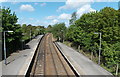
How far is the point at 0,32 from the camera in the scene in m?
26.9

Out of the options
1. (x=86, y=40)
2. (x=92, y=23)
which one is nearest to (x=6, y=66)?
(x=86, y=40)

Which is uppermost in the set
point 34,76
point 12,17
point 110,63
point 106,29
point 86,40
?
point 12,17

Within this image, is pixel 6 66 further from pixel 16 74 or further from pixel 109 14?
pixel 109 14

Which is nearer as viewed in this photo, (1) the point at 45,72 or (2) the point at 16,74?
(2) the point at 16,74

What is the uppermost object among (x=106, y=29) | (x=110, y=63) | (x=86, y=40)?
(x=106, y=29)

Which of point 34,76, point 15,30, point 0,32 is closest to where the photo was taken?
point 34,76

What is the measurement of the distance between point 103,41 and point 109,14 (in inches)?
201

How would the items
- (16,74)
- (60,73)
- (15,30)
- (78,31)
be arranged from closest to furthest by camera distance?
(16,74) < (60,73) < (15,30) < (78,31)

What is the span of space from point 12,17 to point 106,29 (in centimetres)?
1715

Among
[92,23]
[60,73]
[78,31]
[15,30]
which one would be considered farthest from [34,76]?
[78,31]

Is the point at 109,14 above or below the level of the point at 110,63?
above

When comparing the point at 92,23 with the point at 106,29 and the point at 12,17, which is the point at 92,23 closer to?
the point at 106,29

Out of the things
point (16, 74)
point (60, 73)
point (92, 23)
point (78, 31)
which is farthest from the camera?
point (78, 31)

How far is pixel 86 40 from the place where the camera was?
107ft
